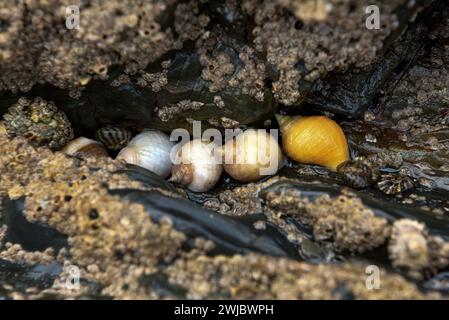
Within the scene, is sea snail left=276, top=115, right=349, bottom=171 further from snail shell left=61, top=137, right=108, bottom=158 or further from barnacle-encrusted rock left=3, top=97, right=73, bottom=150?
barnacle-encrusted rock left=3, top=97, right=73, bottom=150

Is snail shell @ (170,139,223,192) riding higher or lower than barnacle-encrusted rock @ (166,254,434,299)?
higher

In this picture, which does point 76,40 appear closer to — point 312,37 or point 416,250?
point 312,37

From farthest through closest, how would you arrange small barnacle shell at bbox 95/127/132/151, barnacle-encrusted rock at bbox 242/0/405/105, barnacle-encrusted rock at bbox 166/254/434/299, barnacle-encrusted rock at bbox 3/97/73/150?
small barnacle shell at bbox 95/127/132/151
barnacle-encrusted rock at bbox 3/97/73/150
barnacle-encrusted rock at bbox 242/0/405/105
barnacle-encrusted rock at bbox 166/254/434/299


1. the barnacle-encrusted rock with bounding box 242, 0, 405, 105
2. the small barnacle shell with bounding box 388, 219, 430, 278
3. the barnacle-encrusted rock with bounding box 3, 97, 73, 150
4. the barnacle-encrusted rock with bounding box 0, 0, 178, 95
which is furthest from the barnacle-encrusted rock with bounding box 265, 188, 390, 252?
the barnacle-encrusted rock with bounding box 3, 97, 73, 150

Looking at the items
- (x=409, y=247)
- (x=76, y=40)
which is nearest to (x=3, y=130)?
(x=76, y=40)
